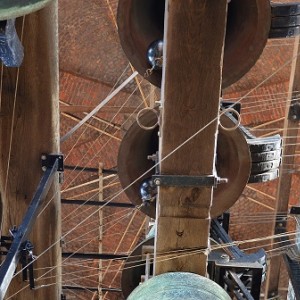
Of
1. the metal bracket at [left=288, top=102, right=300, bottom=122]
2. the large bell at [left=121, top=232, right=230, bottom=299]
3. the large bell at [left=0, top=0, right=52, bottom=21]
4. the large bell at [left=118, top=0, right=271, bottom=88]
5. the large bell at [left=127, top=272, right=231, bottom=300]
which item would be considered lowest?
the large bell at [left=121, top=232, right=230, bottom=299]

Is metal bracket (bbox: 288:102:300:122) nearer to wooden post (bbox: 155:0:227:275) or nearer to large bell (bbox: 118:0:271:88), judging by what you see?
large bell (bbox: 118:0:271:88)

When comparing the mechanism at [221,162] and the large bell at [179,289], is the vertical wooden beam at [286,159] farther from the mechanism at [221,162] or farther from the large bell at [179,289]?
the large bell at [179,289]

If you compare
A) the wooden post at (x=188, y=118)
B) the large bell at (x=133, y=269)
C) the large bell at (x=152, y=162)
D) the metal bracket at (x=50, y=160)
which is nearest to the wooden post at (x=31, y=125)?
the metal bracket at (x=50, y=160)

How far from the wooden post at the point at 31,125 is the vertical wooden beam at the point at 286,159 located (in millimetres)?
2308

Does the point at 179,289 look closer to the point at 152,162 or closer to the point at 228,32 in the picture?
the point at 152,162

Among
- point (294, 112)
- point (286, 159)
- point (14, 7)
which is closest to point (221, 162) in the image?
point (14, 7)

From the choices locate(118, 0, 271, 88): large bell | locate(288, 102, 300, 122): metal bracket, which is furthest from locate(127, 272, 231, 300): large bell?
locate(288, 102, 300, 122): metal bracket

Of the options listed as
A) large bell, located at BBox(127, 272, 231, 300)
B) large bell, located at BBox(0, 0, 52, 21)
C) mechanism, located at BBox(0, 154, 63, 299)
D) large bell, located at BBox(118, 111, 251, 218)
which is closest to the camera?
large bell, located at BBox(0, 0, 52, 21)

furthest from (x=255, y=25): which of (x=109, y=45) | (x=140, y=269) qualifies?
(x=109, y=45)

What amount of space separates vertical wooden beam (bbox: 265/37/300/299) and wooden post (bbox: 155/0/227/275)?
272 centimetres

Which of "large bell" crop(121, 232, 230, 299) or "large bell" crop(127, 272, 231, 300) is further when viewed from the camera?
"large bell" crop(121, 232, 230, 299)

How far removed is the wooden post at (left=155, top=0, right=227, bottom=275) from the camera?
7.19 feet

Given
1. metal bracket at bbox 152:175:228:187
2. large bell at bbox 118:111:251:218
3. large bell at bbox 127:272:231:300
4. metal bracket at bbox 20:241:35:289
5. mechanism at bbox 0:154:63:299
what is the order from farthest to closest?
1. metal bracket at bbox 20:241:35:289
2. large bell at bbox 118:111:251:218
3. mechanism at bbox 0:154:63:299
4. metal bracket at bbox 152:175:228:187
5. large bell at bbox 127:272:231:300

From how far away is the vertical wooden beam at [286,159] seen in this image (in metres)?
5.08
